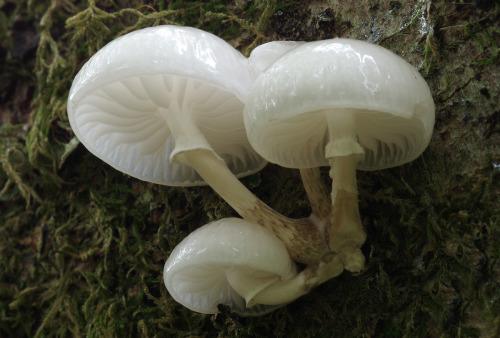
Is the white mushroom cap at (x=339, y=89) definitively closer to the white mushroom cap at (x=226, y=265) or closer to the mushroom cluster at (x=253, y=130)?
the mushroom cluster at (x=253, y=130)

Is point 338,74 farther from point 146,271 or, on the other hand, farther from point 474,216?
point 146,271

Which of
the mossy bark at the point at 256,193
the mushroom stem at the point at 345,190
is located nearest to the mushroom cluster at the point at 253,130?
the mushroom stem at the point at 345,190

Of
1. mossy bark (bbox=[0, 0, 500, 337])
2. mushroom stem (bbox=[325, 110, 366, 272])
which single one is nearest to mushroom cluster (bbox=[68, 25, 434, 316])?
mushroom stem (bbox=[325, 110, 366, 272])

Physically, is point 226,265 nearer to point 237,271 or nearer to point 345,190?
point 237,271

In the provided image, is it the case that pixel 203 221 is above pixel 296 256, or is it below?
→ below

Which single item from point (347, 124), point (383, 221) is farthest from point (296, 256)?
point (347, 124)

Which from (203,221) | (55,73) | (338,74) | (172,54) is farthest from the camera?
(55,73)
